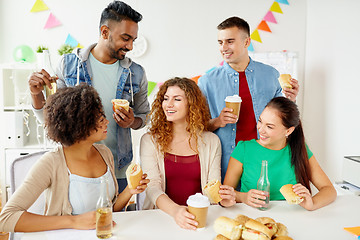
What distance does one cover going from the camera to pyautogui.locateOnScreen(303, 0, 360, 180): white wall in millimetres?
3393

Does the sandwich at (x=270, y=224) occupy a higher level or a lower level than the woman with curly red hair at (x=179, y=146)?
lower

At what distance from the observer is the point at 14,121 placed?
376cm

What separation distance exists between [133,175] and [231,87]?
1147mm

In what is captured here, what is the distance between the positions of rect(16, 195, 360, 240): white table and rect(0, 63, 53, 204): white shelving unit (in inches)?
95.4

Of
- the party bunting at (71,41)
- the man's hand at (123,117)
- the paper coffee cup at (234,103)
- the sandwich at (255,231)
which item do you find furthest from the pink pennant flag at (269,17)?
the sandwich at (255,231)

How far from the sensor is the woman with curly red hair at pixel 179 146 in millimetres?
1941

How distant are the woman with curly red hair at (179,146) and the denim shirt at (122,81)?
224mm

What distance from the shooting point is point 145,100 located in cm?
235

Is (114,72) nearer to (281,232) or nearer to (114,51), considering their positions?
(114,51)

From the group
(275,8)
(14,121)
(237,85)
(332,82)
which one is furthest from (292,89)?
(14,121)

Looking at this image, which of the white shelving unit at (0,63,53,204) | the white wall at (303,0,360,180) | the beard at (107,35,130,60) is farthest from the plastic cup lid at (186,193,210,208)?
the white shelving unit at (0,63,53,204)

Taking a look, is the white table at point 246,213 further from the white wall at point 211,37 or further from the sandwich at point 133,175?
the white wall at point 211,37

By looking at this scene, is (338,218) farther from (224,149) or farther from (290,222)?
(224,149)

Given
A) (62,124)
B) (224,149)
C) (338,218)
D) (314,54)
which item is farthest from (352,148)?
(62,124)
